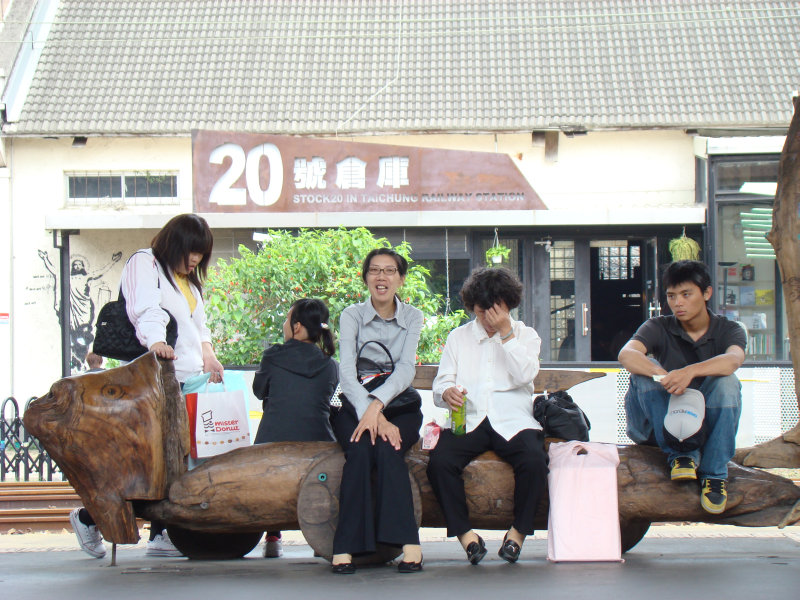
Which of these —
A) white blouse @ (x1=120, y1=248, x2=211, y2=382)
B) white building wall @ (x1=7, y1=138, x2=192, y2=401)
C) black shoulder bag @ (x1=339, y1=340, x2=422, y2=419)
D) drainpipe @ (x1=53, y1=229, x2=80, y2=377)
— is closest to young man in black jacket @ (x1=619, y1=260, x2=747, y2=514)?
black shoulder bag @ (x1=339, y1=340, x2=422, y2=419)

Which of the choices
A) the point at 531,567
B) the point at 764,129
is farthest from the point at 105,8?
the point at 531,567

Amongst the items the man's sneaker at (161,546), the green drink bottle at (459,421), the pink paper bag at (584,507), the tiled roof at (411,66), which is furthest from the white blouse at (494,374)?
the tiled roof at (411,66)

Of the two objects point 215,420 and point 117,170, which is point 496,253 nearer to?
point 117,170

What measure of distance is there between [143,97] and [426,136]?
5.08 metres

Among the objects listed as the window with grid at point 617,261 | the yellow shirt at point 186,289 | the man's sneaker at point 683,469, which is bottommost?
the man's sneaker at point 683,469

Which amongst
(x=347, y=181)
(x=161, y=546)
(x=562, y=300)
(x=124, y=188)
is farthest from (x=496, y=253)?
(x=161, y=546)

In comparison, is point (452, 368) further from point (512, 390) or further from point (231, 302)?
point (231, 302)

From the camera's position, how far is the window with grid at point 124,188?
16953mm

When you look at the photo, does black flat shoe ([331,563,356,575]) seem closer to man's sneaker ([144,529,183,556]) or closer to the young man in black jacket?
man's sneaker ([144,529,183,556])

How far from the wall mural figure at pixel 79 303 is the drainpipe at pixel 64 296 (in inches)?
2.0

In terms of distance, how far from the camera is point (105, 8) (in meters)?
18.8

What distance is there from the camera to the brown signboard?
16.1m

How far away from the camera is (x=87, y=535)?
5.66 meters

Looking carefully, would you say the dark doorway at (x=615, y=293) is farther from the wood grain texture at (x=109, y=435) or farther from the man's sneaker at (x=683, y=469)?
the wood grain texture at (x=109, y=435)
